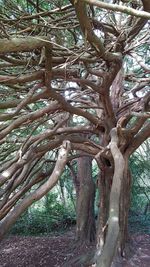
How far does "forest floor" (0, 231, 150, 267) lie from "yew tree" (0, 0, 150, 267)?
35 cm

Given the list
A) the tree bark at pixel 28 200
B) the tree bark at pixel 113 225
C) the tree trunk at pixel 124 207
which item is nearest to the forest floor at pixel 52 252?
the tree trunk at pixel 124 207

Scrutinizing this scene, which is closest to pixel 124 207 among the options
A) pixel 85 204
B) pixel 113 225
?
pixel 85 204

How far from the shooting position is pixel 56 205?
9.32 m

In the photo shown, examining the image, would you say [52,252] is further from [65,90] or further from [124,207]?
[65,90]

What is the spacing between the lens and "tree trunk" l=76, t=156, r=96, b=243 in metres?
6.25

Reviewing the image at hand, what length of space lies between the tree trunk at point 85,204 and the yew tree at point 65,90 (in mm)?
876

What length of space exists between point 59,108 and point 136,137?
4.59 ft

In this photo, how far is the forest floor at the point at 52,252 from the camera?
5427 millimetres

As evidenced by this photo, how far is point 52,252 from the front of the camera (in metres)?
6.53

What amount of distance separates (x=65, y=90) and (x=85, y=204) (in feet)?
8.43

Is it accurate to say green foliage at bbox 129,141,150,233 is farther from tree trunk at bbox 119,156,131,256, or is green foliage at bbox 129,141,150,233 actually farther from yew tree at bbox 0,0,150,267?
yew tree at bbox 0,0,150,267

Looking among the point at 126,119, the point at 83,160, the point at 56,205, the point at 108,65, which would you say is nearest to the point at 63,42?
the point at 108,65

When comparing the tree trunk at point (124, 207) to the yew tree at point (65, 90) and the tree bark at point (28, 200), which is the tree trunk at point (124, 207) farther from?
the tree bark at point (28, 200)

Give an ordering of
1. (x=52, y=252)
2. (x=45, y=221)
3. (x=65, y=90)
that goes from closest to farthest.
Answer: (x=65, y=90) → (x=52, y=252) → (x=45, y=221)
